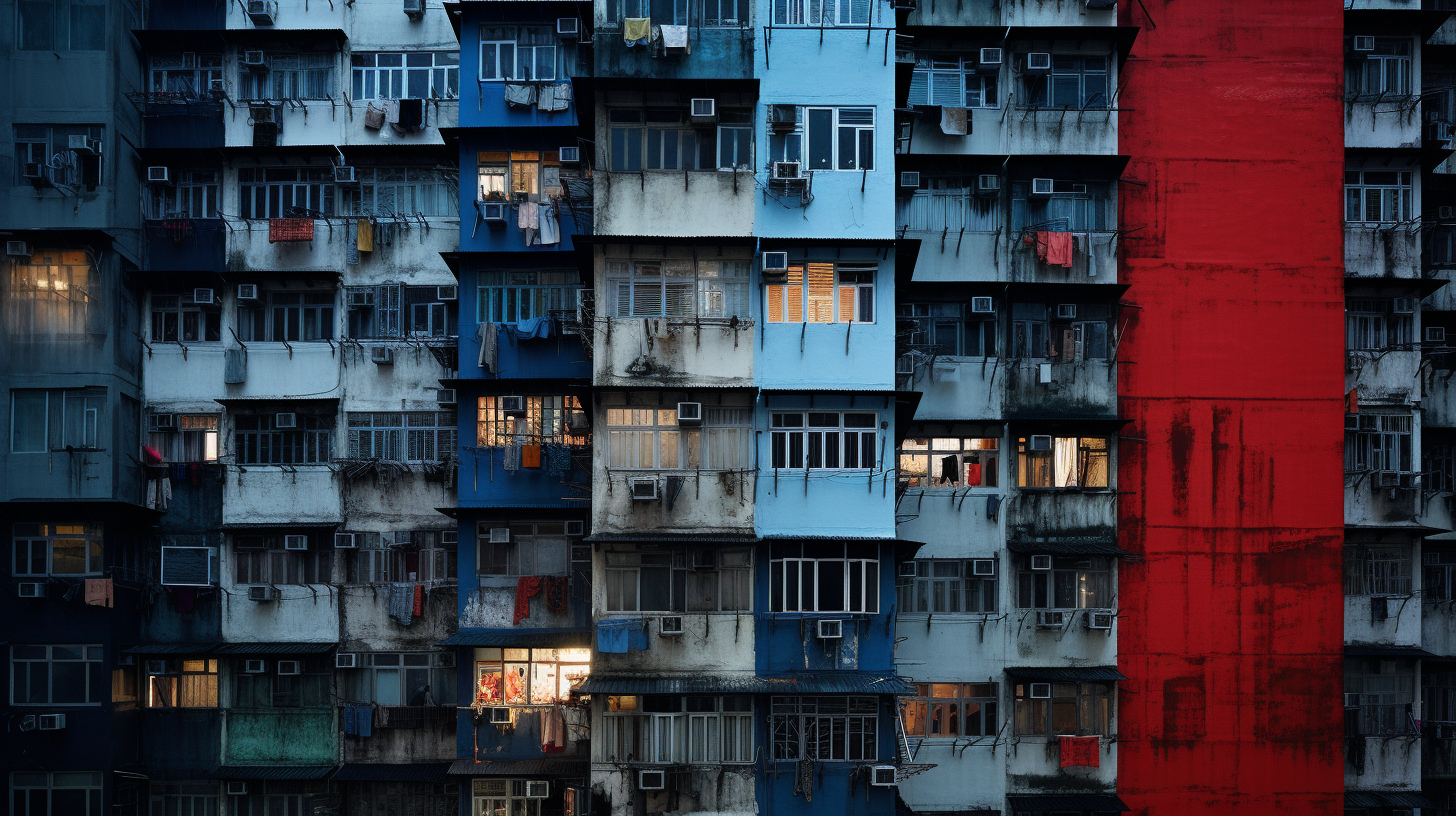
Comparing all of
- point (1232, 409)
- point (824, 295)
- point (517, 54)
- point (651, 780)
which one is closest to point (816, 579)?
point (651, 780)

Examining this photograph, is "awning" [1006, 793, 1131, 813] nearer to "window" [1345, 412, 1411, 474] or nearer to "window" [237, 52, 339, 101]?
"window" [1345, 412, 1411, 474]

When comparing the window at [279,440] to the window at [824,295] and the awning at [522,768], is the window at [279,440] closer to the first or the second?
the awning at [522,768]

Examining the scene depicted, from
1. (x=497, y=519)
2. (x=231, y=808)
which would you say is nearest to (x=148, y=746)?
(x=231, y=808)

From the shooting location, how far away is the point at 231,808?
61.3 ft

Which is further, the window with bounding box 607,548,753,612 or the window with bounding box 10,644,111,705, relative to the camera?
the window with bounding box 10,644,111,705

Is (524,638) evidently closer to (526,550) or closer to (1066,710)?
(526,550)

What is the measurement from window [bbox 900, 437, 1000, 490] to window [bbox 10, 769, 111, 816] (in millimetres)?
15557

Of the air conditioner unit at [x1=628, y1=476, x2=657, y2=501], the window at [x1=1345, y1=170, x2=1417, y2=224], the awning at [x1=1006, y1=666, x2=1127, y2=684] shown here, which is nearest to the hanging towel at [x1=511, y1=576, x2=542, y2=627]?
the air conditioner unit at [x1=628, y1=476, x2=657, y2=501]

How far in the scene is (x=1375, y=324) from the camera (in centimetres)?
1984

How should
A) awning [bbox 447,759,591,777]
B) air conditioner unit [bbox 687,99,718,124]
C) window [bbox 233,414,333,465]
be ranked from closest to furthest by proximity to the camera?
air conditioner unit [bbox 687,99,718,124] < awning [bbox 447,759,591,777] < window [bbox 233,414,333,465]

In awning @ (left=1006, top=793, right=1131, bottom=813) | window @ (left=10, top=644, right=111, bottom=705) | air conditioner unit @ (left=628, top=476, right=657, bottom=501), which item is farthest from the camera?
window @ (left=10, top=644, right=111, bottom=705)

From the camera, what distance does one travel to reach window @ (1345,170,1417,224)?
19719 mm

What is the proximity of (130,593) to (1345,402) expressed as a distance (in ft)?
75.5

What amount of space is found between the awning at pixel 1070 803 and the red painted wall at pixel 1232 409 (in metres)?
0.54
